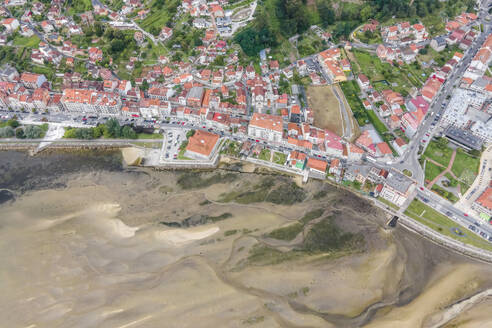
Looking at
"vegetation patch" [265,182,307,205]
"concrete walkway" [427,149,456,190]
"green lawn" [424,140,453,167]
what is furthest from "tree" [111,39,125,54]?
"concrete walkway" [427,149,456,190]

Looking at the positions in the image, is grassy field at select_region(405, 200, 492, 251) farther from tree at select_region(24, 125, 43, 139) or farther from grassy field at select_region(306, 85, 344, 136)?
tree at select_region(24, 125, 43, 139)

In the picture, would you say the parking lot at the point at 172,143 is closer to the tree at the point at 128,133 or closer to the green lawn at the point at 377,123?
the tree at the point at 128,133

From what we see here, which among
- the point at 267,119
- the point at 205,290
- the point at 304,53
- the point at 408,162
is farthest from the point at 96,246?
the point at 304,53

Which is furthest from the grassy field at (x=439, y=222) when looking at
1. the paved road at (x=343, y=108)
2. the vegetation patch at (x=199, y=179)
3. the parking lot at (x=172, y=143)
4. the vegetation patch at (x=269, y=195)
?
the parking lot at (x=172, y=143)

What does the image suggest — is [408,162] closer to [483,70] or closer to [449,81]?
[449,81]

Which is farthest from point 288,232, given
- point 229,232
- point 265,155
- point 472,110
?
point 472,110
